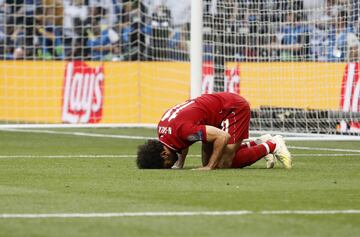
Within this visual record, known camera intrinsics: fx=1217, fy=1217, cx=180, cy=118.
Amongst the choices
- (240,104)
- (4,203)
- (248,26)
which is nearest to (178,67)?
(248,26)

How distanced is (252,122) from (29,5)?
6507 mm

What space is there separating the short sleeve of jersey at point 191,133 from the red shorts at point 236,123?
27.2 inches

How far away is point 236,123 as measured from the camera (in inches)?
520

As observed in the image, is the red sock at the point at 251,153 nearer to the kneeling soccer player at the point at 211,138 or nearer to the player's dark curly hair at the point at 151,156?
the kneeling soccer player at the point at 211,138

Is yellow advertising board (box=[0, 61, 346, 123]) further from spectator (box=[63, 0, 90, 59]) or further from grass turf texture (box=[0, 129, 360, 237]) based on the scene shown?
grass turf texture (box=[0, 129, 360, 237])

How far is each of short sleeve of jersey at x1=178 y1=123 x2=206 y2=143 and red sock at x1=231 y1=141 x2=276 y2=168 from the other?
35.1 inches

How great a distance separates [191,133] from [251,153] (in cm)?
105

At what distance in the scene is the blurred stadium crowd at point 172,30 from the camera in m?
22.4

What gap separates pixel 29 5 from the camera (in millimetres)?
26531

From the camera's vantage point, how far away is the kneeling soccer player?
41.1ft

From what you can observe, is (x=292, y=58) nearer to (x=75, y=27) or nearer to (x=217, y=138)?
(x=75, y=27)

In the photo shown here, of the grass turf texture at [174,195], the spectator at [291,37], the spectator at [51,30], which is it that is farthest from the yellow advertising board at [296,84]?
the grass turf texture at [174,195]

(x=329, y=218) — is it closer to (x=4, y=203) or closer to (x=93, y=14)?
(x=4, y=203)

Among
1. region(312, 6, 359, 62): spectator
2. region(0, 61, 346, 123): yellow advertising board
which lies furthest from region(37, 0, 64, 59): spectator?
region(312, 6, 359, 62): spectator
